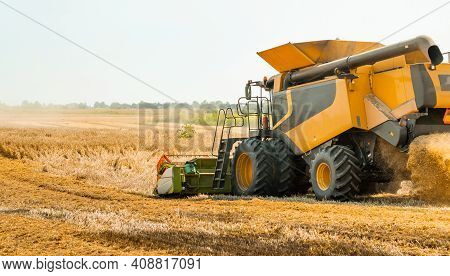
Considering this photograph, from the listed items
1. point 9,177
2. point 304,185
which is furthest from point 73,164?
point 304,185

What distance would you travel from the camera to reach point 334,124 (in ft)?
37.1

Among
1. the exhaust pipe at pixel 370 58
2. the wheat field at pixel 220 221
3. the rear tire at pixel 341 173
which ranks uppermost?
the exhaust pipe at pixel 370 58

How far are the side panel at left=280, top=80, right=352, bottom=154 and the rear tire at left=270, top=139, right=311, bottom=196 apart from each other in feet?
0.84

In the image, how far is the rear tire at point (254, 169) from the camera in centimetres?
1251

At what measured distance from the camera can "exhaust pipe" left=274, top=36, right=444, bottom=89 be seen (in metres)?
9.84

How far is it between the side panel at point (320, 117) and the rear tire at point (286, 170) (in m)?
0.26

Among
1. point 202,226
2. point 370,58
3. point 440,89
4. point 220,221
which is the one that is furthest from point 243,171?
point 202,226

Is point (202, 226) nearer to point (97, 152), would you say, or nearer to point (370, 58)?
point (370, 58)

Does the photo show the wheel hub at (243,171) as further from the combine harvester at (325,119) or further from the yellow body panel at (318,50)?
the yellow body panel at (318,50)

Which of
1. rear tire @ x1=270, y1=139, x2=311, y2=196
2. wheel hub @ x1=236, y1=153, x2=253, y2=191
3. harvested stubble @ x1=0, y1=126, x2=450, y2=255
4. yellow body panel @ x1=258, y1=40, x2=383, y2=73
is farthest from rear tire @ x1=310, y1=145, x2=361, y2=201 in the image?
wheel hub @ x1=236, y1=153, x2=253, y2=191

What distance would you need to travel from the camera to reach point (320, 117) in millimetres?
11672

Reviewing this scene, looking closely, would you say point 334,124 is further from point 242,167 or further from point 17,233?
point 17,233

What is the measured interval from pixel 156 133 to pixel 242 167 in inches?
584

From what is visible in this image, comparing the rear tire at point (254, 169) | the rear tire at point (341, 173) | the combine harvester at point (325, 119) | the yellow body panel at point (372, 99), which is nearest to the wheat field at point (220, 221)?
the rear tire at point (341, 173)
